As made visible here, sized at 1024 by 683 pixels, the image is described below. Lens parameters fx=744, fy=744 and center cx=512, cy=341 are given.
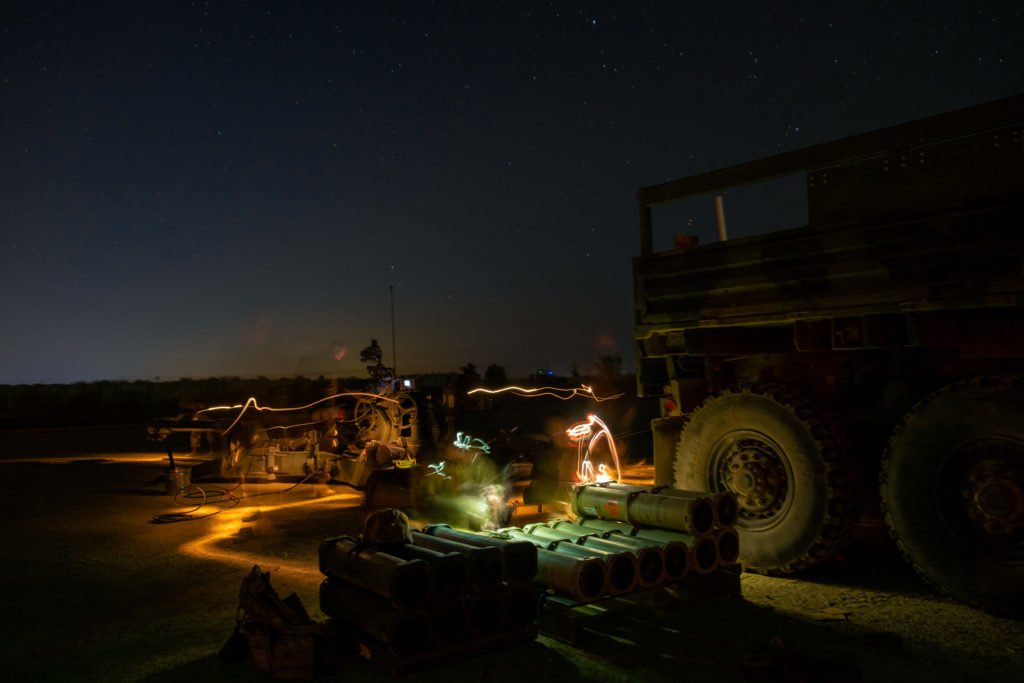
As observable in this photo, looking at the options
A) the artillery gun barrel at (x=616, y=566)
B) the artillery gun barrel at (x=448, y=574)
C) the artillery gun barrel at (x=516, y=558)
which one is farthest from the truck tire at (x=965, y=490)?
the artillery gun barrel at (x=448, y=574)

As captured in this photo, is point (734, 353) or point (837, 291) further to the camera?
point (734, 353)

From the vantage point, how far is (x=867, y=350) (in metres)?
6.98

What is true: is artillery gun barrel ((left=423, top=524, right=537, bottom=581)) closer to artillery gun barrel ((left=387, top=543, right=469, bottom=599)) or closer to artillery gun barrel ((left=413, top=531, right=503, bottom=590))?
artillery gun barrel ((left=413, top=531, right=503, bottom=590))

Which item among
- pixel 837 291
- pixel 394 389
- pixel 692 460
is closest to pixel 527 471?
pixel 394 389

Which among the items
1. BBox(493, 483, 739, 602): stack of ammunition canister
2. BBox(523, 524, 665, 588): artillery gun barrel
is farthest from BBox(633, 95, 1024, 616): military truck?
BBox(523, 524, 665, 588): artillery gun barrel

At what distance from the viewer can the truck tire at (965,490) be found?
18.2 feet

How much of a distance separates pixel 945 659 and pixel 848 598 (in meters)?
1.46

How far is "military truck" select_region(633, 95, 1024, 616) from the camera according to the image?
222 inches

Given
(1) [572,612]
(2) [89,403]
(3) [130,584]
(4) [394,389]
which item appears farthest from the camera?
(2) [89,403]

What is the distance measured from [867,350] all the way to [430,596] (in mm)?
4640

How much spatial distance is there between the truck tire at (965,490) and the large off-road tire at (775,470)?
507 millimetres

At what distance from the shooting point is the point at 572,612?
225 inches

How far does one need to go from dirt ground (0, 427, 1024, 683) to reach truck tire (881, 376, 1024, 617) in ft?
1.03

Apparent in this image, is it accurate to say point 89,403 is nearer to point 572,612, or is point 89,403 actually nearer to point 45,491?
point 45,491
